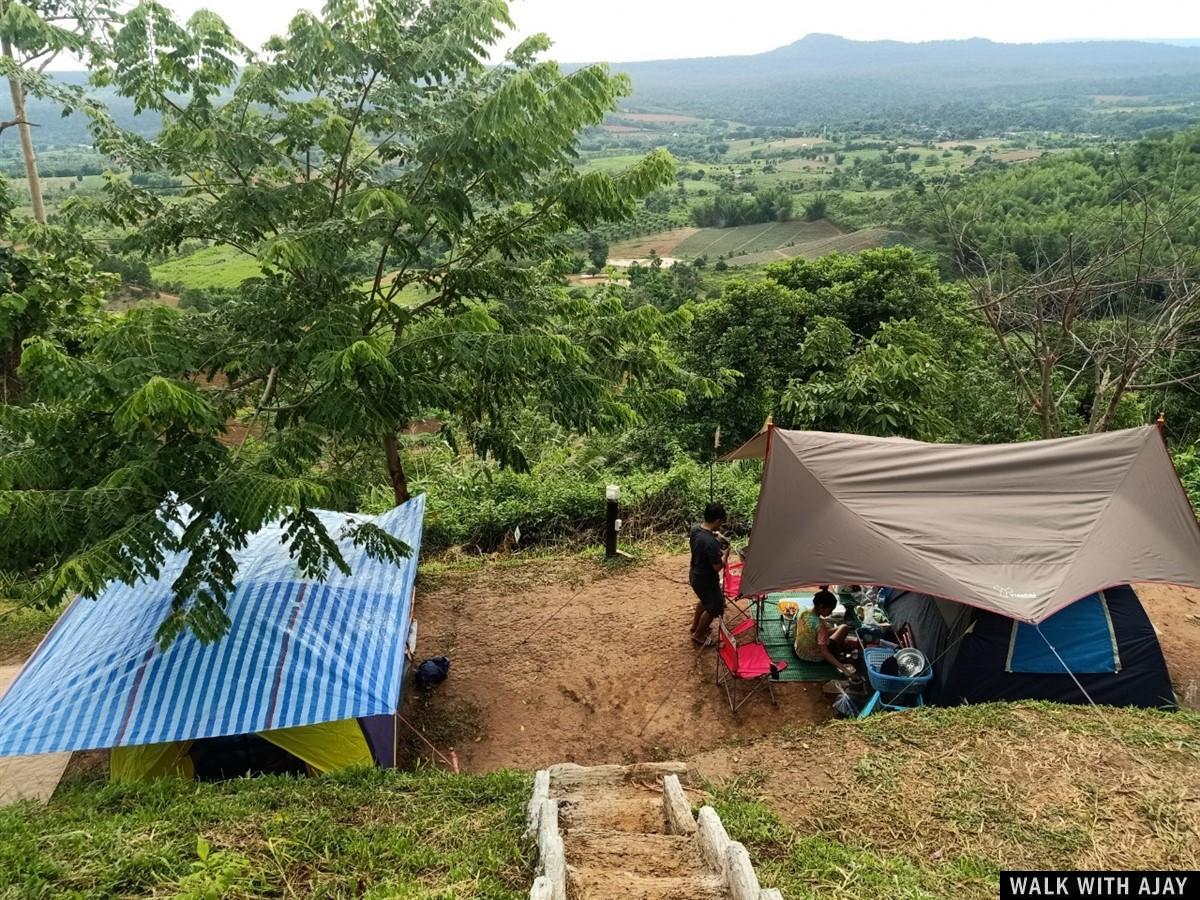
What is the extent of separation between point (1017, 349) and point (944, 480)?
39.0ft

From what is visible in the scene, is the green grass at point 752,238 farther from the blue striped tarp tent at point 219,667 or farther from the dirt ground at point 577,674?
the blue striped tarp tent at point 219,667

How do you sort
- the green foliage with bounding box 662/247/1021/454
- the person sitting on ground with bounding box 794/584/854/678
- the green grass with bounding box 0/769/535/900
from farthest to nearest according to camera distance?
1. the green foliage with bounding box 662/247/1021/454
2. the person sitting on ground with bounding box 794/584/854/678
3. the green grass with bounding box 0/769/535/900

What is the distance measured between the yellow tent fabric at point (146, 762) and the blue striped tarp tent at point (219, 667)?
721mm

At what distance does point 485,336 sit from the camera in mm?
5559

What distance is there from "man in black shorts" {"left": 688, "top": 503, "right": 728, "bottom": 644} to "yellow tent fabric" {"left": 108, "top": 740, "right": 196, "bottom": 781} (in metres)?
4.63

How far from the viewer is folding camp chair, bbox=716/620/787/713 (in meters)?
7.16

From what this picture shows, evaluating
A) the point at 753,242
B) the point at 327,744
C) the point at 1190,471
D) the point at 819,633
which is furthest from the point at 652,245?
the point at 327,744

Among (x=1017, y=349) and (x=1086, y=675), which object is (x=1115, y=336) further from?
(x=1086, y=675)

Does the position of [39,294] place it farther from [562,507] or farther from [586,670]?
[586,670]

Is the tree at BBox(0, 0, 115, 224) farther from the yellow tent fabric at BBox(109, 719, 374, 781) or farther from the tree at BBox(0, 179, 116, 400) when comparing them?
the yellow tent fabric at BBox(109, 719, 374, 781)

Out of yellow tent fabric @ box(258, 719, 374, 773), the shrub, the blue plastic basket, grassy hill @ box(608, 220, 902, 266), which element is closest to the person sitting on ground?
the blue plastic basket

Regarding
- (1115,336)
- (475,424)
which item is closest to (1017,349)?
(1115,336)

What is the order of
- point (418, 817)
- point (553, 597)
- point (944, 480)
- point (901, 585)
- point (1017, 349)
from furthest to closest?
point (1017, 349), point (553, 597), point (944, 480), point (901, 585), point (418, 817)

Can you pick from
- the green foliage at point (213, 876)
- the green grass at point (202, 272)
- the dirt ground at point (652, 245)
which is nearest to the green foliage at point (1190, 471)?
the green foliage at point (213, 876)
